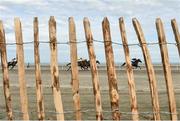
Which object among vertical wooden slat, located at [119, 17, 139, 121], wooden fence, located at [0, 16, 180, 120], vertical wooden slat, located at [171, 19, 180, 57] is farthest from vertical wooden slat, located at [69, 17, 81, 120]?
vertical wooden slat, located at [171, 19, 180, 57]

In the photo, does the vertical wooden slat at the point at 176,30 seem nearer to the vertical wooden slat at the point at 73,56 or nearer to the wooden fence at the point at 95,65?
the wooden fence at the point at 95,65

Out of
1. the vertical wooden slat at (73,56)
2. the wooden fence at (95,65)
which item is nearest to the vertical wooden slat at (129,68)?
the wooden fence at (95,65)

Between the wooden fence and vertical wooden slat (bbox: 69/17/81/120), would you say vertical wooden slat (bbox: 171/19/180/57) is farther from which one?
vertical wooden slat (bbox: 69/17/81/120)

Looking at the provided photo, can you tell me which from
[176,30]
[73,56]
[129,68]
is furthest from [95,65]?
[176,30]

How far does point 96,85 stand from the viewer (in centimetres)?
730

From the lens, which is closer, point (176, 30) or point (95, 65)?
point (95, 65)

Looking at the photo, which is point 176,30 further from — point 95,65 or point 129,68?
point 95,65

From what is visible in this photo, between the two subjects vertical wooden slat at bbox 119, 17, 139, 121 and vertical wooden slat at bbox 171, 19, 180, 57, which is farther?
vertical wooden slat at bbox 171, 19, 180, 57

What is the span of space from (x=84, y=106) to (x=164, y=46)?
7.07 m

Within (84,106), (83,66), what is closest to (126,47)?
(84,106)

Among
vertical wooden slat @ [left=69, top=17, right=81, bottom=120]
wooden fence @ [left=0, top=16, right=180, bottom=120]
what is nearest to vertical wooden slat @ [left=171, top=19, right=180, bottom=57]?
wooden fence @ [left=0, top=16, right=180, bottom=120]

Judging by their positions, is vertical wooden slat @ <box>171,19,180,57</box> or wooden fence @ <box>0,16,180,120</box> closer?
wooden fence @ <box>0,16,180,120</box>

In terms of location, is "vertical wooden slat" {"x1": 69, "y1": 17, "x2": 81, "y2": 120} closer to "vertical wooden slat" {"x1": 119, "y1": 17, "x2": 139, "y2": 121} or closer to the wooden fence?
the wooden fence

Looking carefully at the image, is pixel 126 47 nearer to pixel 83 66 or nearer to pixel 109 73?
pixel 109 73
